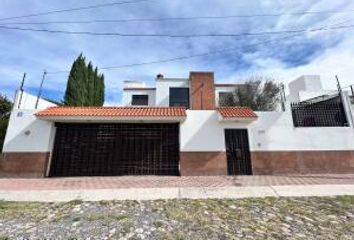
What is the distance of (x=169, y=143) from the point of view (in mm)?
12359

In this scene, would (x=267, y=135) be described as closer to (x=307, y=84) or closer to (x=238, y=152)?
(x=238, y=152)

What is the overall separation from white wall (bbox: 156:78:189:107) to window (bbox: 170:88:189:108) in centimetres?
47

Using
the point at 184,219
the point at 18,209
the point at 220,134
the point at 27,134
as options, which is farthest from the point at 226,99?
the point at 18,209

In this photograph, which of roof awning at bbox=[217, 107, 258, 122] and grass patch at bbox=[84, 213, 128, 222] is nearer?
grass patch at bbox=[84, 213, 128, 222]

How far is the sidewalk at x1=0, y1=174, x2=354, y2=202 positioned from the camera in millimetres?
7652

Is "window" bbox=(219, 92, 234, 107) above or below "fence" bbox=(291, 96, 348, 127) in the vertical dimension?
above

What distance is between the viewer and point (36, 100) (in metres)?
15.6

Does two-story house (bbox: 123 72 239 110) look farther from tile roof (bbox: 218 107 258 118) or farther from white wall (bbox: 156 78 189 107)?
tile roof (bbox: 218 107 258 118)

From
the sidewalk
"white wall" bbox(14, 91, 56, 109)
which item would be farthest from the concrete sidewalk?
"white wall" bbox(14, 91, 56, 109)

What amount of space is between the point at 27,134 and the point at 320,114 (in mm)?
16839

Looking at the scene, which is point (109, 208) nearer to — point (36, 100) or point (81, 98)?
point (36, 100)

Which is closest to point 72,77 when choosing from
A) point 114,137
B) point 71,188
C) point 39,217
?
point 114,137

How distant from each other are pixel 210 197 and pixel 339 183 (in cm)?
615

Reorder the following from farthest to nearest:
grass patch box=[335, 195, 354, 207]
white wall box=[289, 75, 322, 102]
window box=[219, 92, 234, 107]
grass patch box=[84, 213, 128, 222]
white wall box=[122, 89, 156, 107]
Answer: white wall box=[289, 75, 322, 102]
white wall box=[122, 89, 156, 107]
window box=[219, 92, 234, 107]
grass patch box=[335, 195, 354, 207]
grass patch box=[84, 213, 128, 222]
